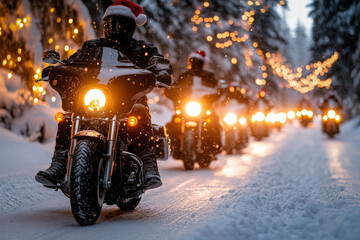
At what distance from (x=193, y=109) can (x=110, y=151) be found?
16.1 ft

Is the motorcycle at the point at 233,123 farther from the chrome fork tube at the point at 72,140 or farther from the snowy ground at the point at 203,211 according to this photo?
the chrome fork tube at the point at 72,140

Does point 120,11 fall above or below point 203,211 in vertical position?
above

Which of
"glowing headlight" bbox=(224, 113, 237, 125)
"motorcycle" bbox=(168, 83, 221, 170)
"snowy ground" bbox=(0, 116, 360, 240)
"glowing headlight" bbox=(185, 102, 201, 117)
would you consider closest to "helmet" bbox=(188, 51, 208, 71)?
"motorcycle" bbox=(168, 83, 221, 170)

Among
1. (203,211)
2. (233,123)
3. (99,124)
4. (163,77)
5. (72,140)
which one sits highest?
(163,77)

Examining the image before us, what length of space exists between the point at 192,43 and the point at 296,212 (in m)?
13.7

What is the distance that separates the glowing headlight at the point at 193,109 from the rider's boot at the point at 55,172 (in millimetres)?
4738

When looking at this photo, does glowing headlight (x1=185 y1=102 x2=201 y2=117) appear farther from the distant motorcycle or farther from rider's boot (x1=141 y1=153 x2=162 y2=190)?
the distant motorcycle

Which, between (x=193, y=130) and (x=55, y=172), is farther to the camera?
(x=193, y=130)

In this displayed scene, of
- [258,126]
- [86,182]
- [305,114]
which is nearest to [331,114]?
[258,126]

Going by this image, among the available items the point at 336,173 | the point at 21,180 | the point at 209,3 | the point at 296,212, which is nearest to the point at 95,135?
the point at 296,212

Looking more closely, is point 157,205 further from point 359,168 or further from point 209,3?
point 209,3

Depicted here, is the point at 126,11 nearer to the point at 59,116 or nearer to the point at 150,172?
the point at 59,116

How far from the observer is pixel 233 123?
40.9 feet

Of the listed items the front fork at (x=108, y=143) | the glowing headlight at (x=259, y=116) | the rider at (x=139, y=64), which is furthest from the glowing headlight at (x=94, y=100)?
the glowing headlight at (x=259, y=116)
